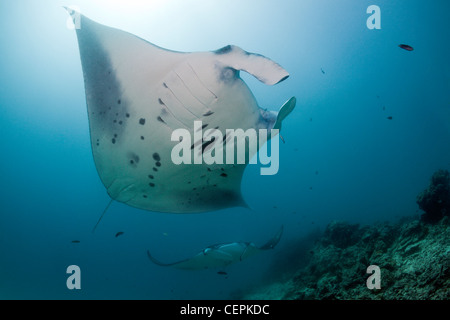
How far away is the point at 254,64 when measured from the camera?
1.94 m

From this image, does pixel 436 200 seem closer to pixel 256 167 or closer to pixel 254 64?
pixel 254 64

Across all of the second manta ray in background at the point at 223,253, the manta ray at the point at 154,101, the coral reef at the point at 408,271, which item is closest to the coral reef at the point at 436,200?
the coral reef at the point at 408,271

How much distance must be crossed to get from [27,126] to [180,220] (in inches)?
837

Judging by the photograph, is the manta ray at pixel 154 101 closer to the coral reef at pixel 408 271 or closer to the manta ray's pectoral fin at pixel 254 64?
the manta ray's pectoral fin at pixel 254 64

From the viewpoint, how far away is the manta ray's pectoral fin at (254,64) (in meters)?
1.86

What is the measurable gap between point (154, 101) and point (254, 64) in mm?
1157

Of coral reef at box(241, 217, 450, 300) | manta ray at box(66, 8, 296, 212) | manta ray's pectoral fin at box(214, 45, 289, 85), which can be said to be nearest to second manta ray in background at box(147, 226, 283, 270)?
coral reef at box(241, 217, 450, 300)

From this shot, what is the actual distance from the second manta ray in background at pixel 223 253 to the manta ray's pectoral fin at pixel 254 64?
4455 millimetres

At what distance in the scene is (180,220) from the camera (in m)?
34.1

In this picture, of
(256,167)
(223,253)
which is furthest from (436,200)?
(256,167)
